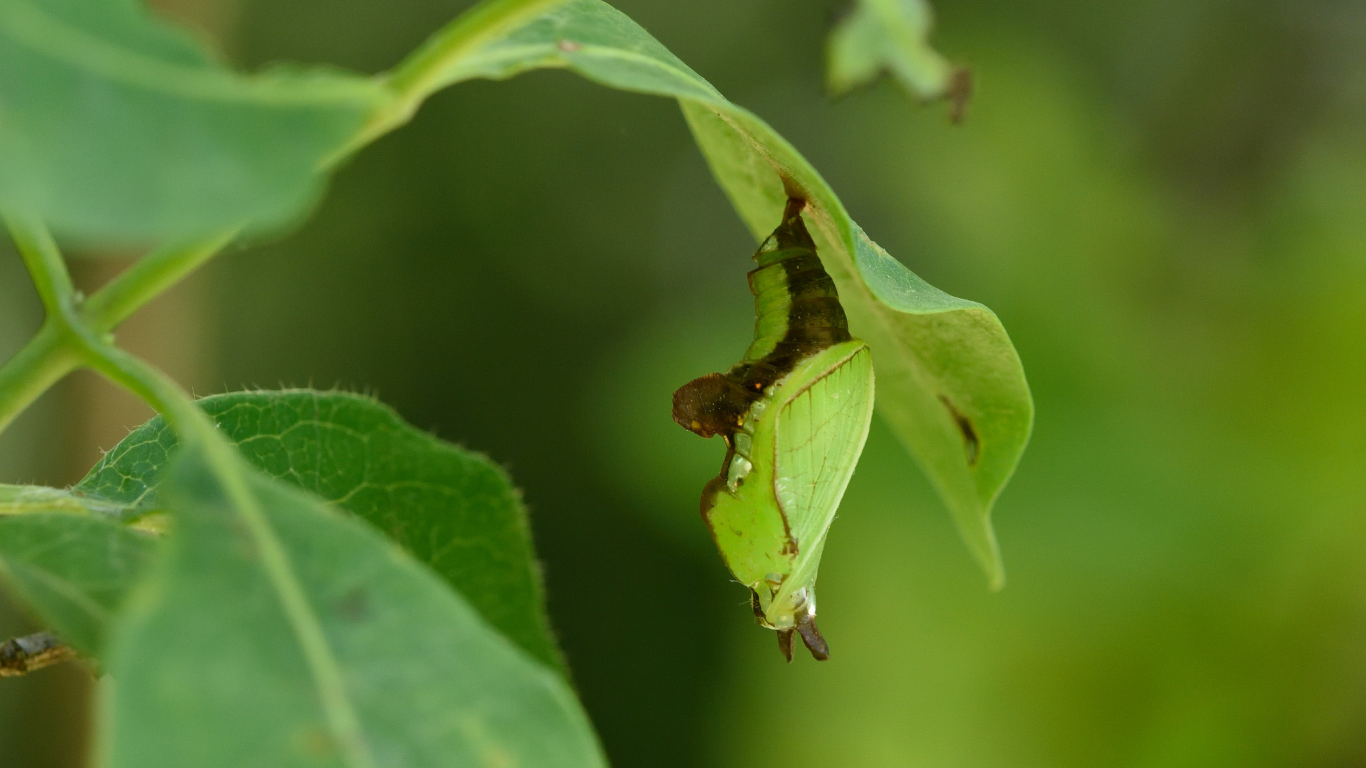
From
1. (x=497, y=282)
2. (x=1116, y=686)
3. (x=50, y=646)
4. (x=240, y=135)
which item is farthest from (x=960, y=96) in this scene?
(x=497, y=282)

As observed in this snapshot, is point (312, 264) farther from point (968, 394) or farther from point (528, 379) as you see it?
point (968, 394)

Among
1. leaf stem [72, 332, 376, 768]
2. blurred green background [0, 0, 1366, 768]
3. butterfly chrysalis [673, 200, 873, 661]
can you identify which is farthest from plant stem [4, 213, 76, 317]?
blurred green background [0, 0, 1366, 768]

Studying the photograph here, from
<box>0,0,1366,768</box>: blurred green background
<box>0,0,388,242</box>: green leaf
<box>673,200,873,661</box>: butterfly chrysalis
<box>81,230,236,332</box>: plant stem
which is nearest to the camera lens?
<box>0,0,388,242</box>: green leaf

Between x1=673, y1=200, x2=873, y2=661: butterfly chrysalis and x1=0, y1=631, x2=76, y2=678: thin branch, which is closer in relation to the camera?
x1=0, y1=631, x2=76, y2=678: thin branch

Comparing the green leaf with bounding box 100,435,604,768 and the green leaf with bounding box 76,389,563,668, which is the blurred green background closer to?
the green leaf with bounding box 76,389,563,668

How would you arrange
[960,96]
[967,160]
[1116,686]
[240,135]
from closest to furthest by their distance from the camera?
[240,135]
[960,96]
[1116,686]
[967,160]
